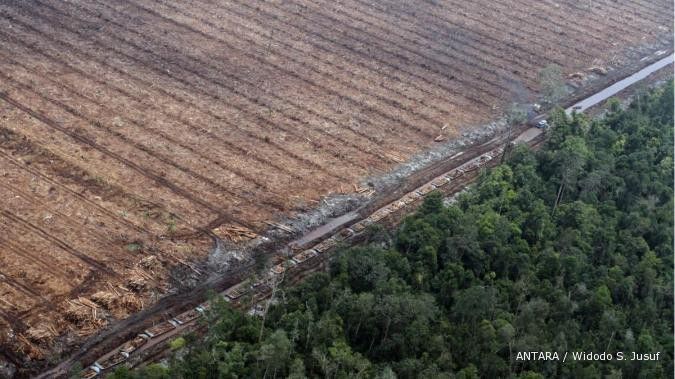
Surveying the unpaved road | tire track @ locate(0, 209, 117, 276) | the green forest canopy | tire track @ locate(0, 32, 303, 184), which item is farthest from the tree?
tire track @ locate(0, 209, 117, 276)

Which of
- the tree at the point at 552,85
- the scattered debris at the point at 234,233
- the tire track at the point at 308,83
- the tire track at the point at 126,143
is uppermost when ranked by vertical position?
the tree at the point at 552,85

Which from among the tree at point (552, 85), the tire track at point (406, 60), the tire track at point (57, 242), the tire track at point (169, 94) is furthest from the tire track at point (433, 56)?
the tire track at point (57, 242)

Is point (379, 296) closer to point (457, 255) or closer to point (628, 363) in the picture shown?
point (457, 255)

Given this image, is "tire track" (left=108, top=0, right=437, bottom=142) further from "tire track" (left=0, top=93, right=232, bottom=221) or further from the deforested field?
"tire track" (left=0, top=93, right=232, bottom=221)

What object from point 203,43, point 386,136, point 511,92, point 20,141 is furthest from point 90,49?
point 511,92

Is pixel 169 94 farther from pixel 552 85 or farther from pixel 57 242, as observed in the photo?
pixel 552 85

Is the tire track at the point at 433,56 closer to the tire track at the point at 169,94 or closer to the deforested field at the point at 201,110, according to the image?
the deforested field at the point at 201,110

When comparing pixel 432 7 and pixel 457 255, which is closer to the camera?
pixel 457 255
